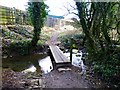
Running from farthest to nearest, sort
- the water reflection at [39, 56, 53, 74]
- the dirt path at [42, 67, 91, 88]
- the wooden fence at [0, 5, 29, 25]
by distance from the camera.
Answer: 1. the wooden fence at [0, 5, 29, 25]
2. the water reflection at [39, 56, 53, 74]
3. the dirt path at [42, 67, 91, 88]

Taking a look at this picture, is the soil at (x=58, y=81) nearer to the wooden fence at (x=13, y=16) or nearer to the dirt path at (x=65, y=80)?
the dirt path at (x=65, y=80)

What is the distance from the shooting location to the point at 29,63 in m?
8.33

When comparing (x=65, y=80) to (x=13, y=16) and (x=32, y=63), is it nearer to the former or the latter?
(x=32, y=63)

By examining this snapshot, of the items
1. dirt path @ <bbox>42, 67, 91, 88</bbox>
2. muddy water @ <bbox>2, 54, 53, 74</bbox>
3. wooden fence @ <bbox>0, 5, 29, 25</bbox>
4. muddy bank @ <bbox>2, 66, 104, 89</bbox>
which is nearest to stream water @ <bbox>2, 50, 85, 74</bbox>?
muddy water @ <bbox>2, 54, 53, 74</bbox>

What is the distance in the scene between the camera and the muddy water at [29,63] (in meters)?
7.36

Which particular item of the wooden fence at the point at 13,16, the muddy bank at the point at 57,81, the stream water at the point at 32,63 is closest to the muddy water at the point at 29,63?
the stream water at the point at 32,63

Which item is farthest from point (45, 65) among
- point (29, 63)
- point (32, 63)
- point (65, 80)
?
point (65, 80)

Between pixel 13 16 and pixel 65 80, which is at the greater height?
pixel 13 16

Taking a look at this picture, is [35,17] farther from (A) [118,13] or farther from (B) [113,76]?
(B) [113,76]

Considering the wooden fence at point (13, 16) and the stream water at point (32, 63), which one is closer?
the stream water at point (32, 63)

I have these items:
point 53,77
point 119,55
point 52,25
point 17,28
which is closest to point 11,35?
point 17,28

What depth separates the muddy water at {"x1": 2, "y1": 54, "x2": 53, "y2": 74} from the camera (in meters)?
7.36

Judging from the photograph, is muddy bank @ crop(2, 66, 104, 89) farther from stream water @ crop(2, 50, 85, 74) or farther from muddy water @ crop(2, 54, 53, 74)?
muddy water @ crop(2, 54, 53, 74)

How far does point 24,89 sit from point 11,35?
7.69 meters
